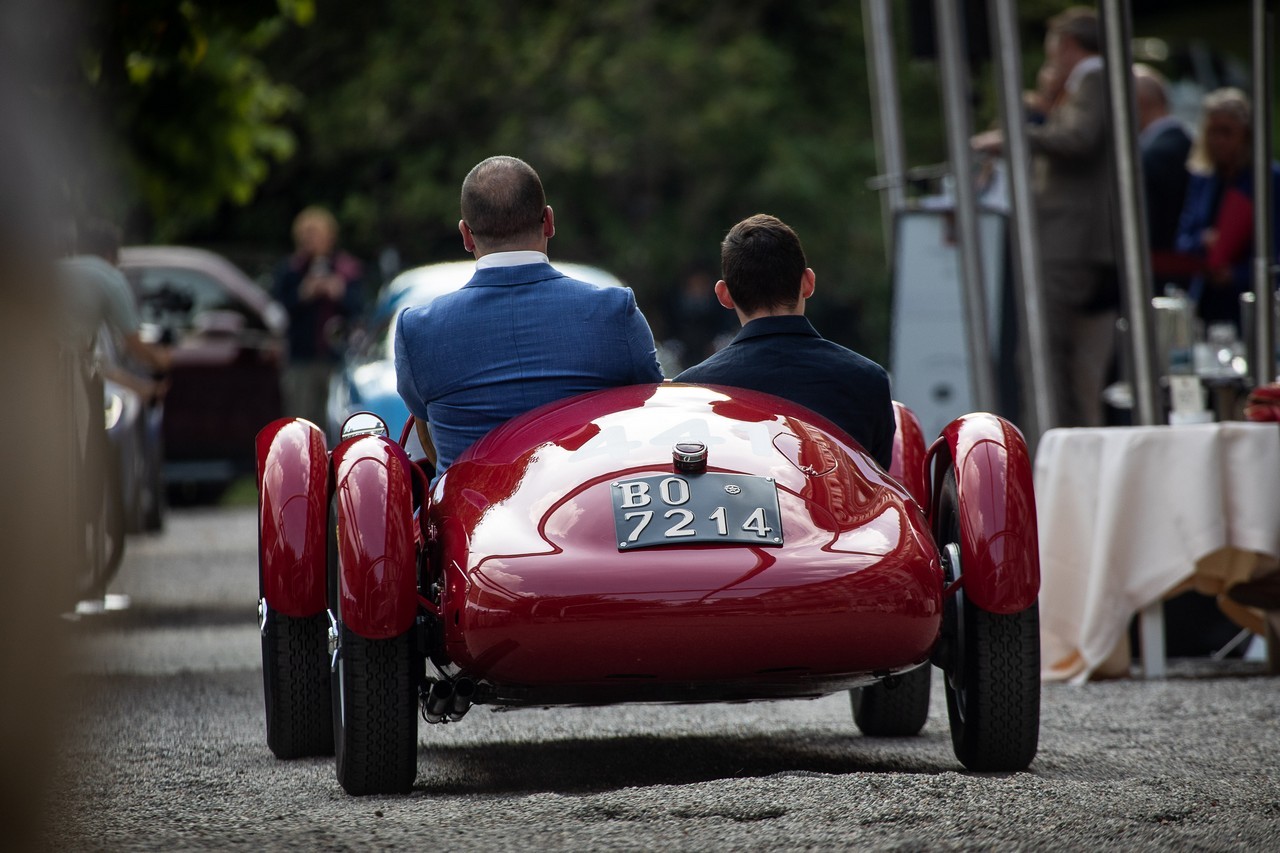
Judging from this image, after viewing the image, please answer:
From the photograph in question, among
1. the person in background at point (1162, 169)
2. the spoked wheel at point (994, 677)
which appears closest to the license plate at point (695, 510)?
the spoked wheel at point (994, 677)

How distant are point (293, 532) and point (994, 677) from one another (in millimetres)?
1664

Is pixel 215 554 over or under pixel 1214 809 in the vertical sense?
under

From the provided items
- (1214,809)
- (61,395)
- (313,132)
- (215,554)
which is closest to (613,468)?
(1214,809)

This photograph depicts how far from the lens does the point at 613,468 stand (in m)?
4.13

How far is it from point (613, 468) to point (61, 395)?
2837mm

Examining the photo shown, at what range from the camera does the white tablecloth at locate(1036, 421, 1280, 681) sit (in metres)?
6.51

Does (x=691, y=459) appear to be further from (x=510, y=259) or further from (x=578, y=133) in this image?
(x=578, y=133)

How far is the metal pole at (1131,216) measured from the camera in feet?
23.2

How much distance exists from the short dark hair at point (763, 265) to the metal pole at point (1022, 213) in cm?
347

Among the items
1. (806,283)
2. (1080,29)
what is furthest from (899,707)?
(1080,29)

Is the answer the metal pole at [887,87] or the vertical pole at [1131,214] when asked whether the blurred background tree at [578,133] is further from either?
the vertical pole at [1131,214]

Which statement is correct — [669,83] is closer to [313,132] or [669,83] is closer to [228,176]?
[313,132]

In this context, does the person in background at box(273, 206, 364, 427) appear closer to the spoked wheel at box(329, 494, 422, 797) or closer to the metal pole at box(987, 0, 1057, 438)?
the metal pole at box(987, 0, 1057, 438)

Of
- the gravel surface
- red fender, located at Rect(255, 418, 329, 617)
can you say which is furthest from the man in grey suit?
red fender, located at Rect(255, 418, 329, 617)
